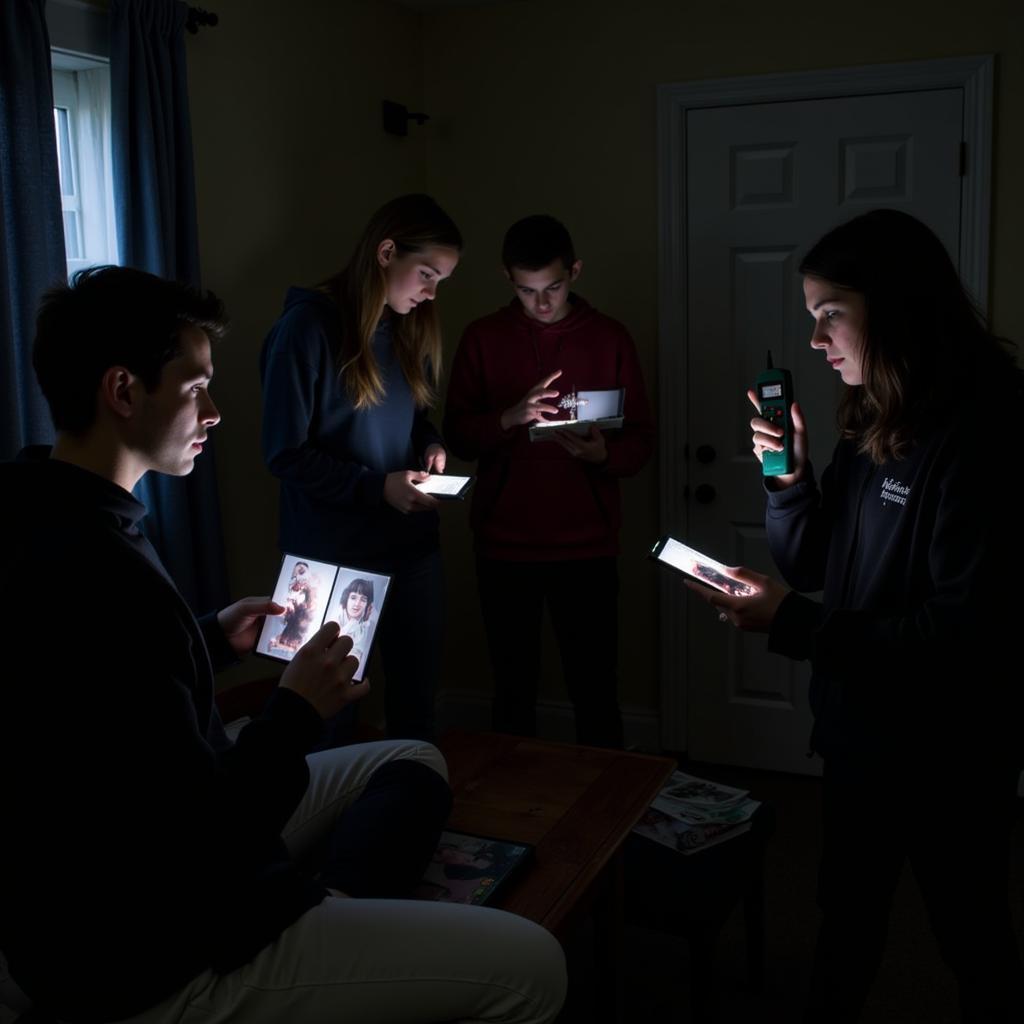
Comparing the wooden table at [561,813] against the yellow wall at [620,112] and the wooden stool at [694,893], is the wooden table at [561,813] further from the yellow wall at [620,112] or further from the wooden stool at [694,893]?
the yellow wall at [620,112]

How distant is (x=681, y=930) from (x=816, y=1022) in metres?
0.32

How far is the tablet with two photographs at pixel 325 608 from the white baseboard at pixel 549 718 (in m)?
1.75

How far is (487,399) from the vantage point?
3.12 metres

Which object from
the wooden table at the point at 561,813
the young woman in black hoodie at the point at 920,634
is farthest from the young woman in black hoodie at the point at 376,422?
the young woman in black hoodie at the point at 920,634

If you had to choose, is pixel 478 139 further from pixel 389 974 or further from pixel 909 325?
pixel 389 974

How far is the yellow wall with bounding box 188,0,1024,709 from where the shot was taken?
2.88 meters

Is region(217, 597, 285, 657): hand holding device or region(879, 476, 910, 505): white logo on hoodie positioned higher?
region(879, 476, 910, 505): white logo on hoodie

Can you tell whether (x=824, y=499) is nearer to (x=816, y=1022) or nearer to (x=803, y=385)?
(x=816, y=1022)

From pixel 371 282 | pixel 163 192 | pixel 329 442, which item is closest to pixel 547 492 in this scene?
pixel 329 442

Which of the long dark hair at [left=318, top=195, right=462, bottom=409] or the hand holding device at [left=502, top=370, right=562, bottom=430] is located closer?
the long dark hair at [left=318, top=195, right=462, bottom=409]

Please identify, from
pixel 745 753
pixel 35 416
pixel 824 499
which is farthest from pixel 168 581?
pixel 745 753

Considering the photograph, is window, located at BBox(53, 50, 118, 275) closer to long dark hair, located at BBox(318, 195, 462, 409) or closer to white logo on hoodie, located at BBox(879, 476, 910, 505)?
long dark hair, located at BBox(318, 195, 462, 409)

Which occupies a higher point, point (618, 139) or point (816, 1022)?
point (618, 139)

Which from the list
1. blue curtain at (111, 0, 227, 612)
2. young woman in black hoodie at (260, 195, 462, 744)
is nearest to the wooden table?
young woman in black hoodie at (260, 195, 462, 744)
